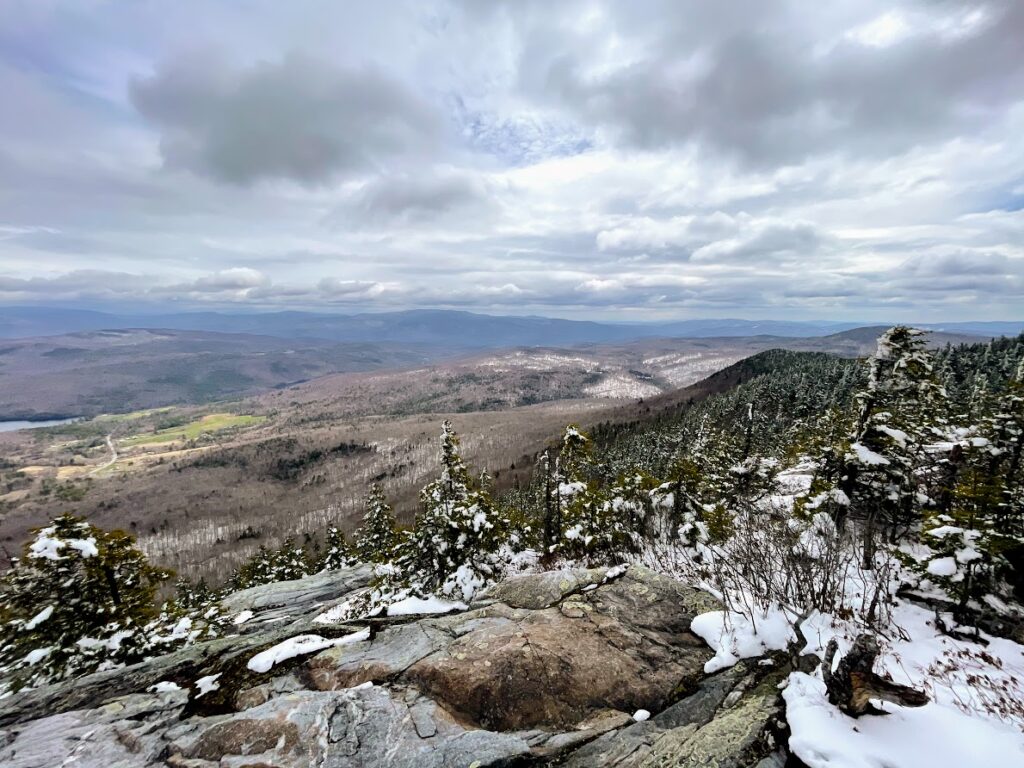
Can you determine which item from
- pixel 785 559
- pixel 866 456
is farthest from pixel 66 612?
pixel 866 456

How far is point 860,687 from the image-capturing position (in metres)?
6.73

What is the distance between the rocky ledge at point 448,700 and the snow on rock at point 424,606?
202 cm

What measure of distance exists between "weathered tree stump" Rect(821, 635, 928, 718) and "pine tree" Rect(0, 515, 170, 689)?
20.5 metres

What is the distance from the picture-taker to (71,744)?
358 inches

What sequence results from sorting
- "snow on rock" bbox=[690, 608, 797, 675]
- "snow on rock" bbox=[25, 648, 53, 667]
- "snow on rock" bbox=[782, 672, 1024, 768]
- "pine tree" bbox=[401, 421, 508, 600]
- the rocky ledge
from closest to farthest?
"snow on rock" bbox=[782, 672, 1024, 768]
the rocky ledge
"snow on rock" bbox=[690, 608, 797, 675]
"snow on rock" bbox=[25, 648, 53, 667]
"pine tree" bbox=[401, 421, 508, 600]

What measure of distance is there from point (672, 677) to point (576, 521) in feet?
61.0

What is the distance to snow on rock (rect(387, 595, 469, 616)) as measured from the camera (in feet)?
50.8

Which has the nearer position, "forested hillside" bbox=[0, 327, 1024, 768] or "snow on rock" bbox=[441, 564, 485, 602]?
"forested hillside" bbox=[0, 327, 1024, 768]

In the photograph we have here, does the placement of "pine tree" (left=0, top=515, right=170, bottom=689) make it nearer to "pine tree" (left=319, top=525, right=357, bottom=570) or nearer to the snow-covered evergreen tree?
"pine tree" (left=319, top=525, right=357, bottom=570)

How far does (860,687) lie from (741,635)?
371 centimetres

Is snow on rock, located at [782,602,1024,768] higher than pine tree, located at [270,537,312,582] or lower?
higher

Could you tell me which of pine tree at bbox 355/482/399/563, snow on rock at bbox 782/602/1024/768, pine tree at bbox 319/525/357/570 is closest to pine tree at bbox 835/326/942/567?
snow on rock at bbox 782/602/1024/768

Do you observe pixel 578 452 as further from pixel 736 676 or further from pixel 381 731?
pixel 381 731

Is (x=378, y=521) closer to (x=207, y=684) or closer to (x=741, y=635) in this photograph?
(x=207, y=684)
